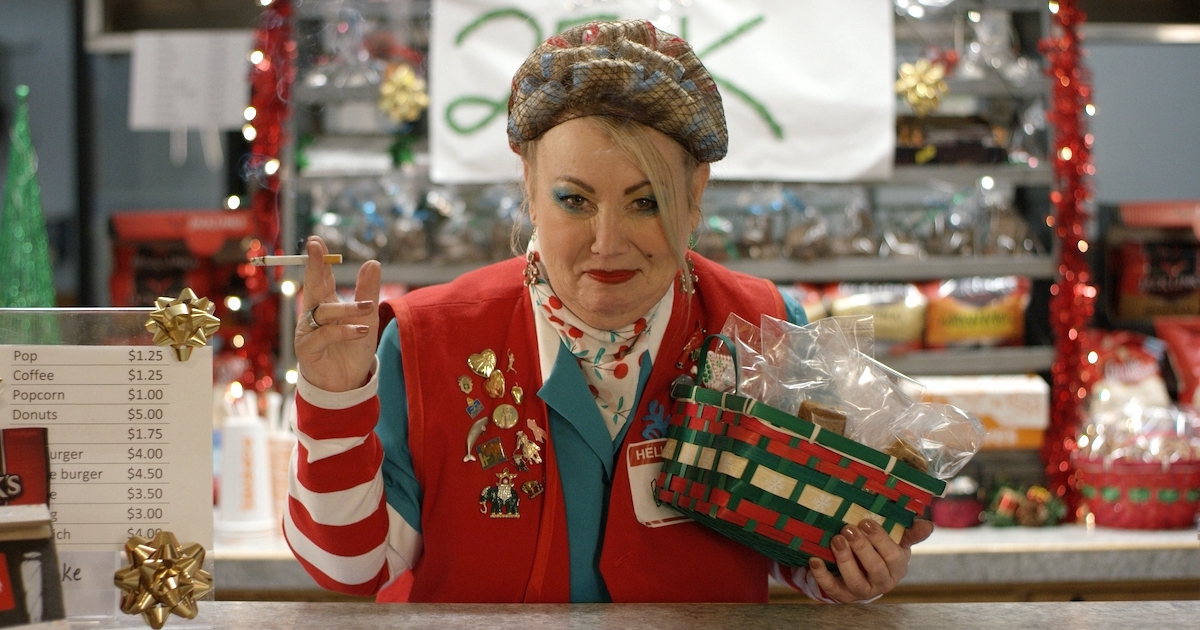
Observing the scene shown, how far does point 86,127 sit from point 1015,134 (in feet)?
12.8

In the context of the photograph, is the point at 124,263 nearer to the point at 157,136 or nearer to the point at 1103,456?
the point at 157,136

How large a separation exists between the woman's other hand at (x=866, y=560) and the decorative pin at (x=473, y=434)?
0.55 m

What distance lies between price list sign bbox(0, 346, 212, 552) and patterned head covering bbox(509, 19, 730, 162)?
2.07 feet

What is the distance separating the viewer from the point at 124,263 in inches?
154

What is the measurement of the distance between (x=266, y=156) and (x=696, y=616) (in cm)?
279

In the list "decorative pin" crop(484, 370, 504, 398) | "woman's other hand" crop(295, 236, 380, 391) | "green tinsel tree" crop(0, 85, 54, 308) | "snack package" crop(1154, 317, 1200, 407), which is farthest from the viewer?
"snack package" crop(1154, 317, 1200, 407)

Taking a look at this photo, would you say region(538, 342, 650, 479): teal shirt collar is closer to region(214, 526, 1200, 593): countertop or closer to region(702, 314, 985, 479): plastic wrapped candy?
region(702, 314, 985, 479): plastic wrapped candy

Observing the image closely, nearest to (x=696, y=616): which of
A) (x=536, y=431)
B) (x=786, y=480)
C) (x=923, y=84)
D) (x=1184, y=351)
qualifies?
(x=786, y=480)

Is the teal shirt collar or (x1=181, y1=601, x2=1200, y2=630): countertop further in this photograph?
the teal shirt collar

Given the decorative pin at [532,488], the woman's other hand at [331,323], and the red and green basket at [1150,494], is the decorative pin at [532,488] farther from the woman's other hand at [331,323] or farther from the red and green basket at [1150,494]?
the red and green basket at [1150,494]

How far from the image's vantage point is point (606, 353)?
1.60 m

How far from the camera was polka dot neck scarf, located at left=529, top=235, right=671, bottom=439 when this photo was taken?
1.59 metres

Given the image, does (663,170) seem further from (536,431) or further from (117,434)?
(117,434)

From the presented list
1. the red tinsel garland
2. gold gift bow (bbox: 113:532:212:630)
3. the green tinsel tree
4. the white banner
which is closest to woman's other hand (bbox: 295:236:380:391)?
gold gift bow (bbox: 113:532:212:630)
